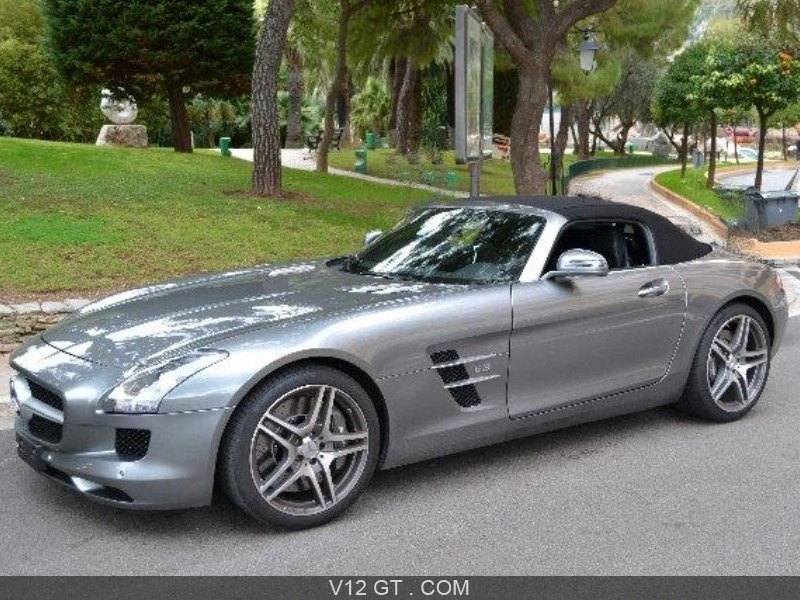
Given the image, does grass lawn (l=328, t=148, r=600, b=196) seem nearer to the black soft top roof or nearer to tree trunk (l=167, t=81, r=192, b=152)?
tree trunk (l=167, t=81, r=192, b=152)

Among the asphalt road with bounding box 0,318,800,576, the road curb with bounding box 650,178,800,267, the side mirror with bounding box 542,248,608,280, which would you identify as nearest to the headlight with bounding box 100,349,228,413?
the asphalt road with bounding box 0,318,800,576

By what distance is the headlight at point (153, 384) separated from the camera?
369 centimetres

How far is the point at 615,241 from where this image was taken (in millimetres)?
5402

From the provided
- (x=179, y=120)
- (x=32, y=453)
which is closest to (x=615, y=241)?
(x=32, y=453)

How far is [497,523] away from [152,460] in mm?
1508

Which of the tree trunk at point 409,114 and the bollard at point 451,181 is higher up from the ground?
the tree trunk at point 409,114

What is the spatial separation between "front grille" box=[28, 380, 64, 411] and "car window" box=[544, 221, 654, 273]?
8.97ft

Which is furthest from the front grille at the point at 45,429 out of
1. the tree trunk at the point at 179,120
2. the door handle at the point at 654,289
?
the tree trunk at the point at 179,120

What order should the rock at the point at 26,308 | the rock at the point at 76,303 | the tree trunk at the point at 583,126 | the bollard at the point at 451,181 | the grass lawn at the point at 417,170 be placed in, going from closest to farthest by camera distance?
1. the rock at the point at 26,308
2. the rock at the point at 76,303
3. the bollard at the point at 451,181
4. the grass lawn at the point at 417,170
5. the tree trunk at the point at 583,126

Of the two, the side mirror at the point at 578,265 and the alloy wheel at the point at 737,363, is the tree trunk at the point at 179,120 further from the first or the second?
the side mirror at the point at 578,265

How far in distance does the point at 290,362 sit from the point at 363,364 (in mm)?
343

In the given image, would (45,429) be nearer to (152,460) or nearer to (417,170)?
(152,460)

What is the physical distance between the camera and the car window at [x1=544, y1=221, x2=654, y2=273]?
5.21 m

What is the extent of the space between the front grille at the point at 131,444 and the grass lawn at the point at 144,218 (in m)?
5.17
